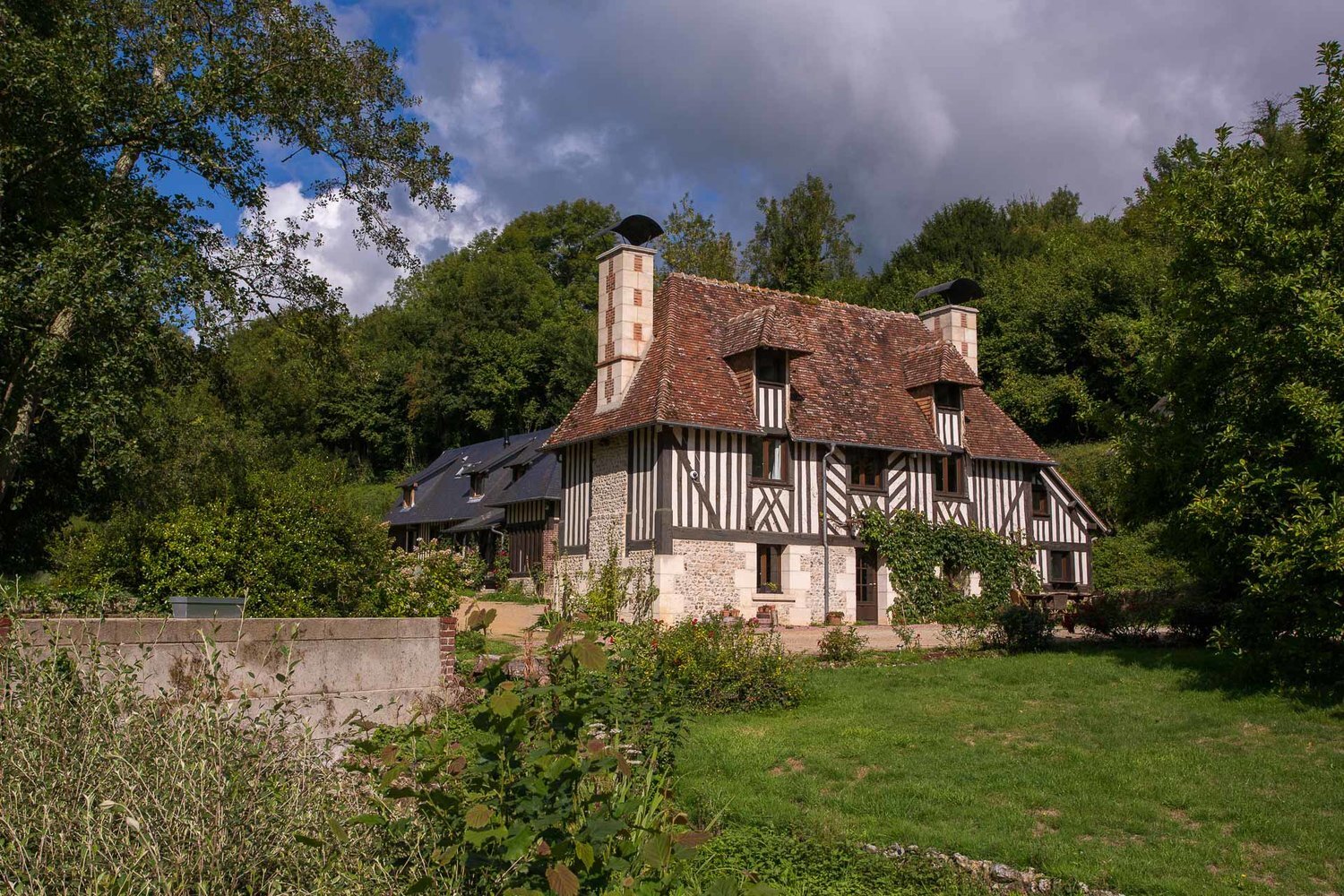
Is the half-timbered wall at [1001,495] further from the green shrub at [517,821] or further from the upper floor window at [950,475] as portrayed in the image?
the green shrub at [517,821]

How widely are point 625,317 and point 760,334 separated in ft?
9.01

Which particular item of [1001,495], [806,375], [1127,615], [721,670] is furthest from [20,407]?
[1001,495]

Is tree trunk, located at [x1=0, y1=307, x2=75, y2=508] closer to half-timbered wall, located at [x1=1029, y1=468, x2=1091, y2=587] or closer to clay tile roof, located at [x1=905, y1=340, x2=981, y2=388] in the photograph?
clay tile roof, located at [x1=905, y1=340, x2=981, y2=388]

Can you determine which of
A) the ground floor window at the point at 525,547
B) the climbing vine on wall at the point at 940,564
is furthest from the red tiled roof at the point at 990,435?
the ground floor window at the point at 525,547

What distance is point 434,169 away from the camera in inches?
543

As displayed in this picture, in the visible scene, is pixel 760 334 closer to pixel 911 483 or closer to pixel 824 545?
pixel 824 545

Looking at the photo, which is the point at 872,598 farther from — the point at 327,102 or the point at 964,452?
the point at 327,102

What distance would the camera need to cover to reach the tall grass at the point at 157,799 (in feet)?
10.7

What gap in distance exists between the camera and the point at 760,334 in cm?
2017

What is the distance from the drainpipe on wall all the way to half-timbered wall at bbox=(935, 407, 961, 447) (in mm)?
3123

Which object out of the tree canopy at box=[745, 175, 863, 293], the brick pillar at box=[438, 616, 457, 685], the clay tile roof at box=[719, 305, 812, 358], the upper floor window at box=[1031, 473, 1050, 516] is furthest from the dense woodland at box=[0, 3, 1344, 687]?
the tree canopy at box=[745, 175, 863, 293]

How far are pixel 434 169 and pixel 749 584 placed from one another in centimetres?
996

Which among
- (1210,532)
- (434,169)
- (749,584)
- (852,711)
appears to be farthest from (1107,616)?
(434,169)

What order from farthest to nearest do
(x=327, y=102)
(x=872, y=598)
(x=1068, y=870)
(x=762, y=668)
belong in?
1. (x=872, y=598)
2. (x=327, y=102)
3. (x=762, y=668)
4. (x=1068, y=870)
